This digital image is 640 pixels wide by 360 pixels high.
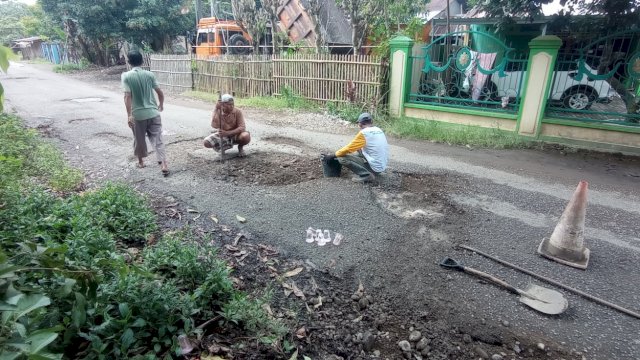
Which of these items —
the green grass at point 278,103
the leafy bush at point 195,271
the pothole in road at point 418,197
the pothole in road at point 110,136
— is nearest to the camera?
the leafy bush at point 195,271

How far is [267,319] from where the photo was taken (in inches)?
104

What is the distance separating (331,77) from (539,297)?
886 cm

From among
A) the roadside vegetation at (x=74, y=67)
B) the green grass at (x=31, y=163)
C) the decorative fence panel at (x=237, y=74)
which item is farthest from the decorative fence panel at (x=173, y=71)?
the roadside vegetation at (x=74, y=67)

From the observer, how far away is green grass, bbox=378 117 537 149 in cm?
795

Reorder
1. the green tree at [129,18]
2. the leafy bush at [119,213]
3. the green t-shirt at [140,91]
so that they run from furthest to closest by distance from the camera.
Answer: the green tree at [129,18] → the green t-shirt at [140,91] → the leafy bush at [119,213]

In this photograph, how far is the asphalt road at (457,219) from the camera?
314cm

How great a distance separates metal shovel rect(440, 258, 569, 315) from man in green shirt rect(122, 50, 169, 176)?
15.7ft

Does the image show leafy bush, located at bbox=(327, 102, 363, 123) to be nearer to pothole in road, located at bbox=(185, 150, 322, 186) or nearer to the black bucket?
pothole in road, located at bbox=(185, 150, 322, 186)

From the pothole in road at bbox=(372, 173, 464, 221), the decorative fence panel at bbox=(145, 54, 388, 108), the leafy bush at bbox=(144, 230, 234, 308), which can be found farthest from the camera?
the decorative fence panel at bbox=(145, 54, 388, 108)

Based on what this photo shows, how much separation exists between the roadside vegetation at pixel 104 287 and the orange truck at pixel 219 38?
51.4ft

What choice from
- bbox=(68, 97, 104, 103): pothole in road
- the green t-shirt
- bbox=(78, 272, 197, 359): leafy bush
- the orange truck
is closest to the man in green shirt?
the green t-shirt

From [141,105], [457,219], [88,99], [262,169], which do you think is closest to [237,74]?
[88,99]

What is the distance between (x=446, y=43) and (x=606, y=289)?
23.8 ft

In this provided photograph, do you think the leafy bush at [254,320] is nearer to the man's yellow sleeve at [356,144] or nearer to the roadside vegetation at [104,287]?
the roadside vegetation at [104,287]
